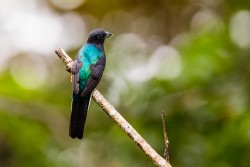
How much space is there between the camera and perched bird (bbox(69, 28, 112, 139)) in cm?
286

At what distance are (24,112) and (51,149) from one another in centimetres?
74

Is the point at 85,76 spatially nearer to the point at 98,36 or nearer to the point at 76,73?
the point at 76,73

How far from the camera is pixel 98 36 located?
10.9 ft

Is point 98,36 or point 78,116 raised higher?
point 98,36

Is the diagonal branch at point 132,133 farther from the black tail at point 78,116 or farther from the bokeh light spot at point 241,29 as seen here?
the bokeh light spot at point 241,29

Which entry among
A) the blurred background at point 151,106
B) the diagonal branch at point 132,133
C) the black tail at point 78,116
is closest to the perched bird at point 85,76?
the black tail at point 78,116

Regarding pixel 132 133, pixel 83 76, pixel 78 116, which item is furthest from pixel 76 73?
pixel 132 133

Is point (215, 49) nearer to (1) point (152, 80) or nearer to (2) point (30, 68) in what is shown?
(1) point (152, 80)

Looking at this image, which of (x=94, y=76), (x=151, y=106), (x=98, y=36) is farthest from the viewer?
(x=151, y=106)

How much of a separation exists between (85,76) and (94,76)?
5 cm

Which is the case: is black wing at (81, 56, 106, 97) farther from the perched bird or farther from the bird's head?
the bird's head

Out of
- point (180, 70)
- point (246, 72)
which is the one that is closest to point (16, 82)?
point (180, 70)

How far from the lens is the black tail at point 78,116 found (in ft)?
9.05

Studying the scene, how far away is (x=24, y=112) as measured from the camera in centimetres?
882
